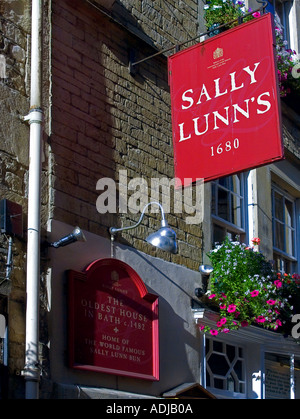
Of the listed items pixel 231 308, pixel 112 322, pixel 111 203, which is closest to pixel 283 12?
pixel 231 308

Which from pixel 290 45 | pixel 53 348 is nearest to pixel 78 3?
pixel 53 348

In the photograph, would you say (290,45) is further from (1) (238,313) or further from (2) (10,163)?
(2) (10,163)

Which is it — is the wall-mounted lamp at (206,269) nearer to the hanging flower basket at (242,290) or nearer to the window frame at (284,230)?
the hanging flower basket at (242,290)

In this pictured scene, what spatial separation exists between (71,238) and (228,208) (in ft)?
13.6

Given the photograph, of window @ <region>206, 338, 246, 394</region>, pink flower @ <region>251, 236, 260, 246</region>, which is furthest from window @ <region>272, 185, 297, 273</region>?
window @ <region>206, 338, 246, 394</region>

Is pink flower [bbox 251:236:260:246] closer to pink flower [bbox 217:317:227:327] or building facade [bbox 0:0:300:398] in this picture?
building facade [bbox 0:0:300:398]

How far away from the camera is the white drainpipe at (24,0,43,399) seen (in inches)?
283

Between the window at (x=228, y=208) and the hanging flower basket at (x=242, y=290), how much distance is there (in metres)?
0.64

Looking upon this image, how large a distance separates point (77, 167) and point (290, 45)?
23.5ft

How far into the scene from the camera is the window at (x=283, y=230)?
12555 millimetres

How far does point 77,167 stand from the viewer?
860 centimetres

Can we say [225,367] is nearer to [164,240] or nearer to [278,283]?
[278,283]

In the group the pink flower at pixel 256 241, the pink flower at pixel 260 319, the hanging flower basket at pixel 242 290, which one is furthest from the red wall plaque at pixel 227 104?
the pink flower at pixel 256 241

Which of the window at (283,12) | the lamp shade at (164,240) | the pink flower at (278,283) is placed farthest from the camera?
the window at (283,12)
